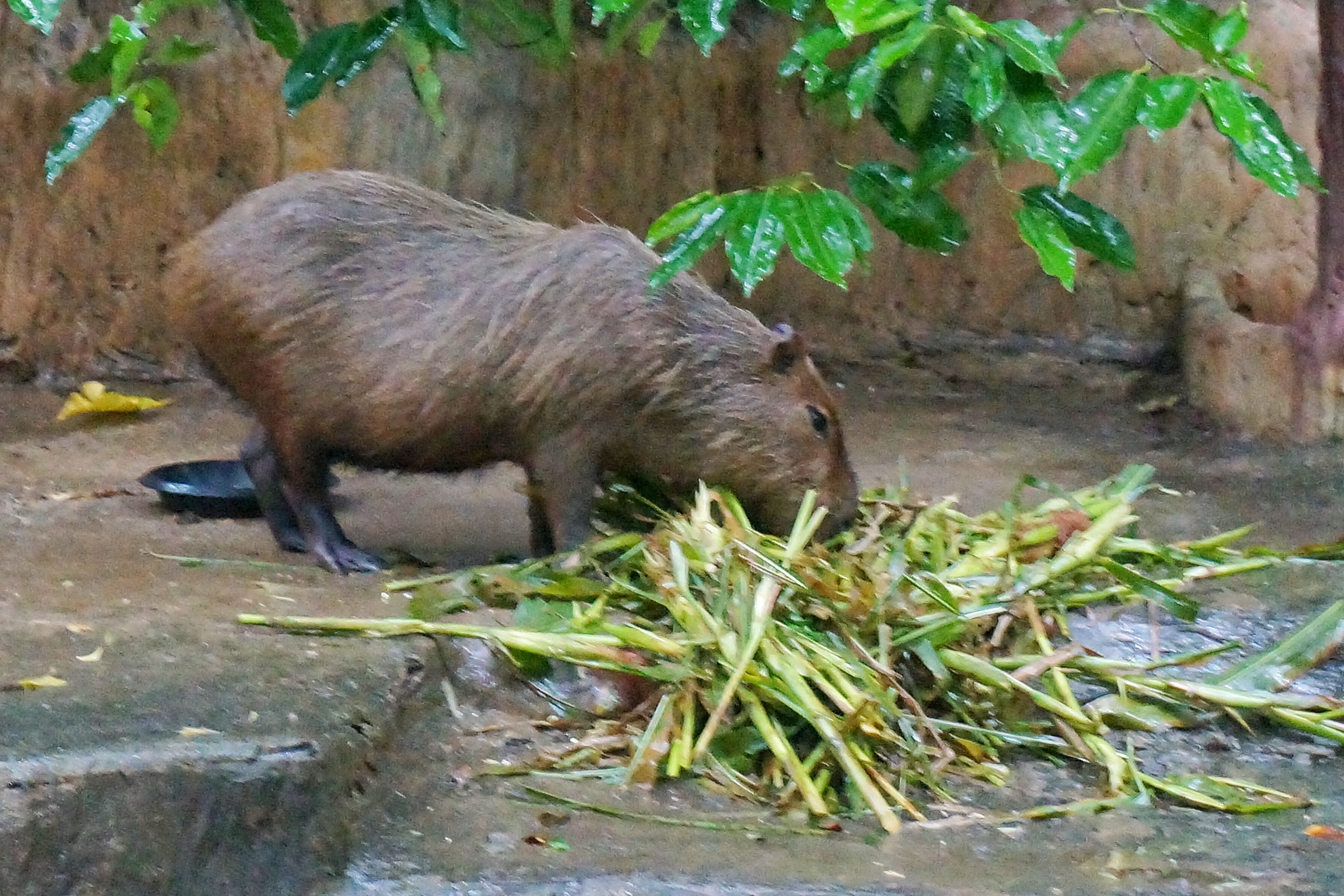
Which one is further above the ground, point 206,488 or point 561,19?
point 561,19

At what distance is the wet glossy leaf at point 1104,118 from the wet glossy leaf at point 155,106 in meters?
2.52

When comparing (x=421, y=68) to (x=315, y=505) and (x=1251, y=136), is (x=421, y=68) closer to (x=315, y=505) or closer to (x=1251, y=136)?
(x=315, y=505)

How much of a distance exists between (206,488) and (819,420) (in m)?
1.70

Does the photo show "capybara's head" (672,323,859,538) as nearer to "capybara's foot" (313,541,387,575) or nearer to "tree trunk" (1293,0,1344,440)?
"capybara's foot" (313,541,387,575)

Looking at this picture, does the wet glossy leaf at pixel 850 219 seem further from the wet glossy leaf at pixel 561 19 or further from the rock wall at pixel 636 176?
the rock wall at pixel 636 176

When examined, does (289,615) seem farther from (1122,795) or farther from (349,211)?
(1122,795)

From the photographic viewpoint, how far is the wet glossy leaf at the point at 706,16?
2520 mm

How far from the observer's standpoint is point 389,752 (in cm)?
225

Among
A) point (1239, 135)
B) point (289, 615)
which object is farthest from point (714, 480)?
point (1239, 135)

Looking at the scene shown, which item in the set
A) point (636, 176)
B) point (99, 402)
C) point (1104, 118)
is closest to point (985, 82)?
point (1104, 118)

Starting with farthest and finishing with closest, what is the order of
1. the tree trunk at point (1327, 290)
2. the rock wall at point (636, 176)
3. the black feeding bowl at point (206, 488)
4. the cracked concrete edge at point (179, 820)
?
the rock wall at point (636, 176), the tree trunk at point (1327, 290), the black feeding bowl at point (206, 488), the cracked concrete edge at point (179, 820)

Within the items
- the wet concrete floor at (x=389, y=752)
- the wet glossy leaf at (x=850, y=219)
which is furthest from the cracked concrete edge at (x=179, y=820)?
the wet glossy leaf at (x=850, y=219)

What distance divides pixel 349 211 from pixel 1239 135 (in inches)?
77.3

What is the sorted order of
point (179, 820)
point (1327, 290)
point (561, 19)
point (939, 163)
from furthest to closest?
point (1327, 290) → point (561, 19) → point (939, 163) → point (179, 820)
